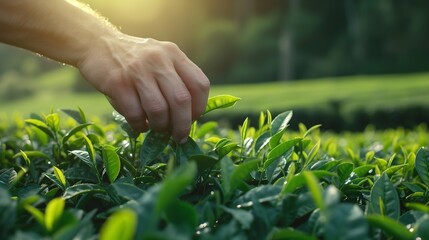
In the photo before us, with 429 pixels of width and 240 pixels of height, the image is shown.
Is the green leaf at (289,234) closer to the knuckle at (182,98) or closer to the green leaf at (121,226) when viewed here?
the green leaf at (121,226)

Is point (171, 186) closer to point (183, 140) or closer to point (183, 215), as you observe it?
point (183, 215)

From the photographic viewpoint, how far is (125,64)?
4.70 ft

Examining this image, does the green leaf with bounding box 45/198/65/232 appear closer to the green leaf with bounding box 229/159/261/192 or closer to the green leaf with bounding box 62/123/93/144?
the green leaf with bounding box 229/159/261/192

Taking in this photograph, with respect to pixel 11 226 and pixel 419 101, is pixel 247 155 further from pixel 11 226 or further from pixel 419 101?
pixel 419 101

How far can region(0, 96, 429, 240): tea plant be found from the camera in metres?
0.83

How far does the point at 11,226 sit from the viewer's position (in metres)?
0.91

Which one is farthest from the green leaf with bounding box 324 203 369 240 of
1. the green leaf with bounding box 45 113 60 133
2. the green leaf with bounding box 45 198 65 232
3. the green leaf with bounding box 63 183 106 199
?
the green leaf with bounding box 45 113 60 133

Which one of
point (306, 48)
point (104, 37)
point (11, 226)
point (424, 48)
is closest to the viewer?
point (11, 226)

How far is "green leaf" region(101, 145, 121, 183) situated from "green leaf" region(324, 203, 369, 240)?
54cm

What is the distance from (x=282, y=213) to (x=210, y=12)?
147 ft

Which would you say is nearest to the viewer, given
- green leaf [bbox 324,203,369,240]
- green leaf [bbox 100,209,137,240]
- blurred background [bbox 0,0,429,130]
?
green leaf [bbox 100,209,137,240]

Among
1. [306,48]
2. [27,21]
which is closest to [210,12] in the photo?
[306,48]

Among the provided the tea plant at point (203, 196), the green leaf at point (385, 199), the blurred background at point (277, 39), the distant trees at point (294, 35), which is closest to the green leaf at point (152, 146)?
the tea plant at point (203, 196)

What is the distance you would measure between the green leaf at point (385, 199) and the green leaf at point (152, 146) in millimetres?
550
